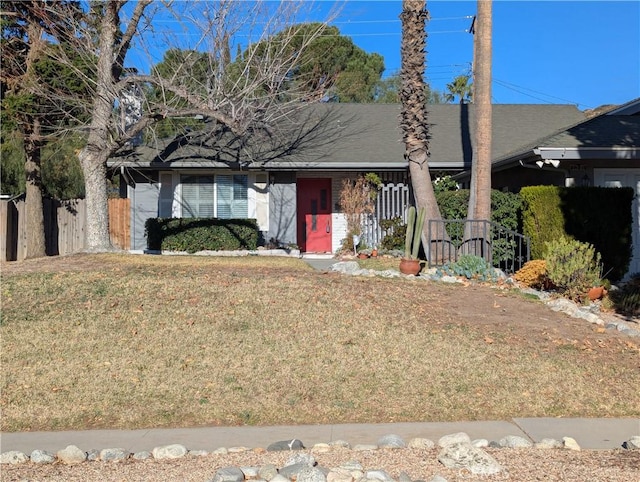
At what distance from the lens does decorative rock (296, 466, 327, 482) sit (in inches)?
214

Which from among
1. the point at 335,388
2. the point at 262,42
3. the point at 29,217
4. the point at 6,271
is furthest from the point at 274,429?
the point at 29,217

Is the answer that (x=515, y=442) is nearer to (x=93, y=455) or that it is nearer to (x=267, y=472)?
(x=267, y=472)

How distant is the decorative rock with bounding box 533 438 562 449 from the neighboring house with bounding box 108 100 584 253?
45.4 ft

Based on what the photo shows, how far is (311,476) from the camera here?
5.46 metres

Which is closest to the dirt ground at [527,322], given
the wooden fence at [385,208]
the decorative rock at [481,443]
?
the decorative rock at [481,443]

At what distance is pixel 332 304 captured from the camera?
1104 cm

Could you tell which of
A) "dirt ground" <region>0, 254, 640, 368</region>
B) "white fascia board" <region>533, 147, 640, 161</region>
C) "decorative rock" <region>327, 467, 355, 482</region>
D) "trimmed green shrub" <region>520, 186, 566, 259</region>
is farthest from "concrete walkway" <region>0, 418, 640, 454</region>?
"white fascia board" <region>533, 147, 640, 161</region>

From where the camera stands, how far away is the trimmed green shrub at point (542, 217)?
1429cm

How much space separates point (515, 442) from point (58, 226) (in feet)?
58.1

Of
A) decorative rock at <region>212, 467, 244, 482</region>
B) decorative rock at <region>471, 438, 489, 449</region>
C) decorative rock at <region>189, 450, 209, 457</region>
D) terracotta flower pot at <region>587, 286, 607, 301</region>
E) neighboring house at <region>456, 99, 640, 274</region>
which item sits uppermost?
neighboring house at <region>456, 99, 640, 274</region>

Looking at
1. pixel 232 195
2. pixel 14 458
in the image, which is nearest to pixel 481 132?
pixel 232 195

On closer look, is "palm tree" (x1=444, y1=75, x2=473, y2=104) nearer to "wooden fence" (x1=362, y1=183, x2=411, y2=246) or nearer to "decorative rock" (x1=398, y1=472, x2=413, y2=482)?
"wooden fence" (x1=362, y1=183, x2=411, y2=246)

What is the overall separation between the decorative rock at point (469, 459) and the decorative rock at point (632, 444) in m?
1.42

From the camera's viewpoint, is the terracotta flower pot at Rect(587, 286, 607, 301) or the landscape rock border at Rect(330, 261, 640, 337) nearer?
→ the landscape rock border at Rect(330, 261, 640, 337)
